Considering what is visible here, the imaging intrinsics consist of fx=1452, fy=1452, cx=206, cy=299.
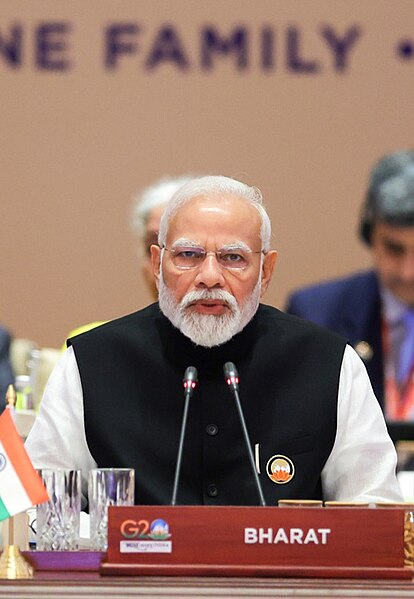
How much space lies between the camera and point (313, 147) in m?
6.20

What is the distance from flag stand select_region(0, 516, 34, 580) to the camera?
95.4 inches

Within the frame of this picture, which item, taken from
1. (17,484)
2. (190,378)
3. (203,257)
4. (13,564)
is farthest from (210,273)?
(13,564)

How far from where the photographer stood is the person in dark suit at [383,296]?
5.82m

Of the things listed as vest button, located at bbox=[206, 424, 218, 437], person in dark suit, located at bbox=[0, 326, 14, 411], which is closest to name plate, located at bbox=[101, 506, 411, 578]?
vest button, located at bbox=[206, 424, 218, 437]

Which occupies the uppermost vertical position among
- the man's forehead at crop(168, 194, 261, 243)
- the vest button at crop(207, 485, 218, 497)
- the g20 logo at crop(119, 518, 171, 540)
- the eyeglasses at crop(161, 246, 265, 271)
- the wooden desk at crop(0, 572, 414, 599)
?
the man's forehead at crop(168, 194, 261, 243)

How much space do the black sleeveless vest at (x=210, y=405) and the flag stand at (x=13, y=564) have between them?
83 cm

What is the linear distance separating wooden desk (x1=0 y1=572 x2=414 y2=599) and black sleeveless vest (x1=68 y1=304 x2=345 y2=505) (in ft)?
3.08

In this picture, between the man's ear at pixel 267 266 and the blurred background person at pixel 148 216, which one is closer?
the man's ear at pixel 267 266

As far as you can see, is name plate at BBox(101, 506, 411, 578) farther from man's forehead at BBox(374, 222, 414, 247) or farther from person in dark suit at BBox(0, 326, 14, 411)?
man's forehead at BBox(374, 222, 414, 247)

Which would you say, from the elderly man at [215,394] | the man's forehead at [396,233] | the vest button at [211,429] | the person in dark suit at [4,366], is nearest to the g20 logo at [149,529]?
the elderly man at [215,394]

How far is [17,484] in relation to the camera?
2.55 metres

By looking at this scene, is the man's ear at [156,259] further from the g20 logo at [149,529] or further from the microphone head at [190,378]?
the g20 logo at [149,529]

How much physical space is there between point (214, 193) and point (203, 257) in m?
0.18

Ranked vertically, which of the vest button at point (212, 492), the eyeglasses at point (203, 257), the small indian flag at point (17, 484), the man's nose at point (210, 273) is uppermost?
the eyeglasses at point (203, 257)
